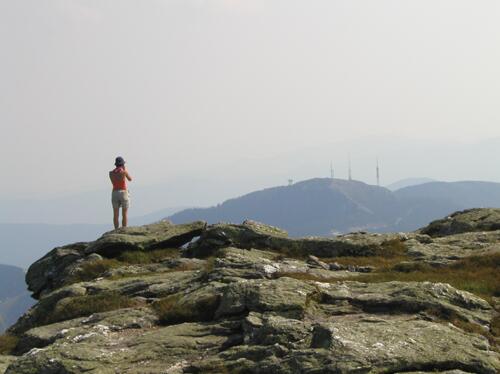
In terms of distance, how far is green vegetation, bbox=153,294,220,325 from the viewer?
63.8ft

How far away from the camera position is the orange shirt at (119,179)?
38719 mm

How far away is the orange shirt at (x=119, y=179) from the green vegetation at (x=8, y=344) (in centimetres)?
1566

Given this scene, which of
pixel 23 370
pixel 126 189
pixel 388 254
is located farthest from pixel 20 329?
pixel 388 254

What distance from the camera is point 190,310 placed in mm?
19734

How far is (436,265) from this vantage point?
27.1 meters

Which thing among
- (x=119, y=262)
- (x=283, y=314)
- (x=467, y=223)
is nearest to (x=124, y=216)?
(x=119, y=262)

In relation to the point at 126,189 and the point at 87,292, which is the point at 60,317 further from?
the point at 126,189

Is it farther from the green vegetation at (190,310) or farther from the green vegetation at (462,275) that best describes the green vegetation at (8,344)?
the green vegetation at (462,275)

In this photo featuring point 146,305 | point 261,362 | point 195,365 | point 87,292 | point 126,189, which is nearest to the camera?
point 261,362

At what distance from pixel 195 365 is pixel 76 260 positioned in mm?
24080

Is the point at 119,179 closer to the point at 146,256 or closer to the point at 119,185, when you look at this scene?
the point at 119,185

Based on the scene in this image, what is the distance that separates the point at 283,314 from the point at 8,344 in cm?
1378

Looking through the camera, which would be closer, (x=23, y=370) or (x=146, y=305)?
(x=23, y=370)

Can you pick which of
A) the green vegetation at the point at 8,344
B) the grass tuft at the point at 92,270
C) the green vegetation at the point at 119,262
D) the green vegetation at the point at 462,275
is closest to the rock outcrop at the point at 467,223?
the green vegetation at the point at 462,275
